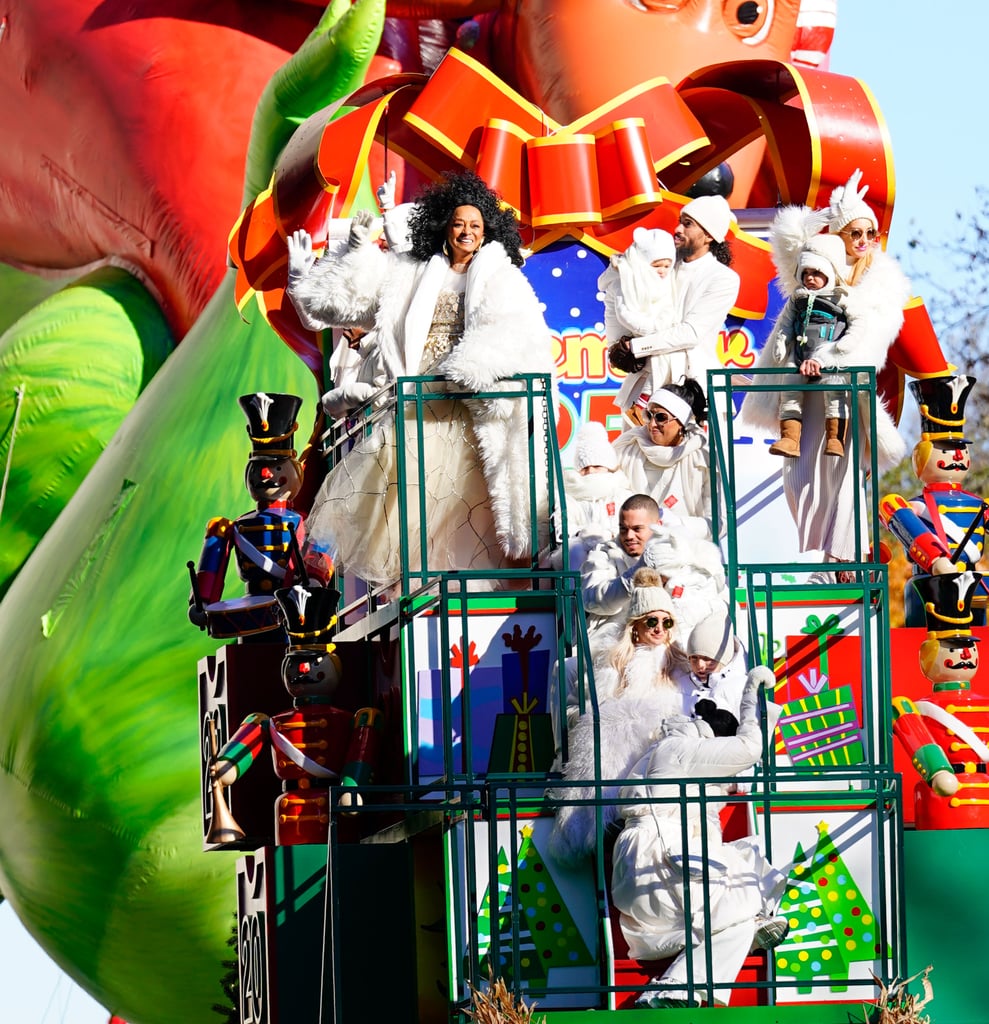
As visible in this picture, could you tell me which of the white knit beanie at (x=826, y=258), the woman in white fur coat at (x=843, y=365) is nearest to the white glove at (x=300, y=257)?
the woman in white fur coat at (x=843, y=365)

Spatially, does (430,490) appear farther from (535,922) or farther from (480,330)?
(535,922)

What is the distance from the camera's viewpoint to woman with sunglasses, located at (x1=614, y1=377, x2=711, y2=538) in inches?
424

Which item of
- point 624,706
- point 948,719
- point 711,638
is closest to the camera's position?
point 711,638

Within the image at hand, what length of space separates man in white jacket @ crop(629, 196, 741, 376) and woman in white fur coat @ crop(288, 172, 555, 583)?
63 centimetres

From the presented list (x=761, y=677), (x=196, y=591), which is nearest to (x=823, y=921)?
(x=761, y=677)

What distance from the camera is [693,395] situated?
1082 centimetres

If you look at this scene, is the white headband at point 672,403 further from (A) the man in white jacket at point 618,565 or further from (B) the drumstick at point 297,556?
(B) the drumstick at point 297,556

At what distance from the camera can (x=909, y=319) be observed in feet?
41.7

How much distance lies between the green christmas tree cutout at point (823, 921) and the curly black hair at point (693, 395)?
6.91 ft

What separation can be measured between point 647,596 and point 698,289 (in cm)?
233

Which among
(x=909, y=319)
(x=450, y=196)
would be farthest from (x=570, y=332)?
(x=450, y=196)

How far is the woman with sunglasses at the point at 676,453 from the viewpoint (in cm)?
1077

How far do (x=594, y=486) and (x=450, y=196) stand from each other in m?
1.33

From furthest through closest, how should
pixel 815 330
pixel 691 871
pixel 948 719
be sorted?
pixel 815 330
pixel 948 719
pixel 691 871
